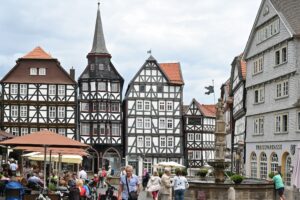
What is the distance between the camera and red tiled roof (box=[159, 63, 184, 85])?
2734 inches

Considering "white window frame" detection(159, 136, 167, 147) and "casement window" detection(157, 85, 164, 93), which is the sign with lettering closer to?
"white window frame" detection(159, 136, 167, 147)

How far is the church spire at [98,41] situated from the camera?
69125mm

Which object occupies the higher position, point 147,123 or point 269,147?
point 147,123

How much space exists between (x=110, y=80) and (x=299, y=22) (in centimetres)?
3337

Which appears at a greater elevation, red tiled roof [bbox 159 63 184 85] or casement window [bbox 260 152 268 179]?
red tiled roof [bbox 159 63 184 85]

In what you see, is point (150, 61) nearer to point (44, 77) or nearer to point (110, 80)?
point (110, 80)

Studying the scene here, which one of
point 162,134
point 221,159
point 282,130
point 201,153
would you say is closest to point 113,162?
point 162,134

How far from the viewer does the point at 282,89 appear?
38.8 metres

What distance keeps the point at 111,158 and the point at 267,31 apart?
1221 inches

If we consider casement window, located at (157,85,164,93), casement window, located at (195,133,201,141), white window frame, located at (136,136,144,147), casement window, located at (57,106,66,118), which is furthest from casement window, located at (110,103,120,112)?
casement window, located at (195,133,201,141)

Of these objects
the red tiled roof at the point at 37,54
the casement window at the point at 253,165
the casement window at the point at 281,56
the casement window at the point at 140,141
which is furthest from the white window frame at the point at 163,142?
the casement window at the point at 281,56

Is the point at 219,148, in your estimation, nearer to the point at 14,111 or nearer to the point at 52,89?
the point at 52,89

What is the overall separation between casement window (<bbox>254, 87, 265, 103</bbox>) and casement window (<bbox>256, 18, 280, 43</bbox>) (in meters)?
3.64

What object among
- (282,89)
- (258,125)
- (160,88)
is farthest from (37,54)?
(282,89)
